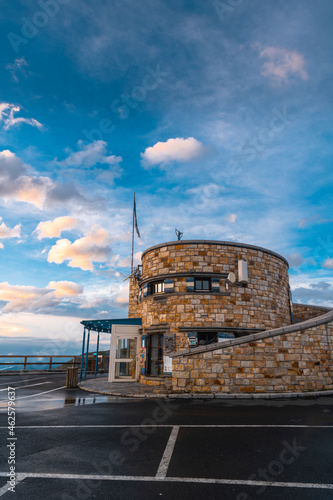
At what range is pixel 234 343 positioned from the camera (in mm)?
11719

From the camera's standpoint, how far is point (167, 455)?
16.9 feet

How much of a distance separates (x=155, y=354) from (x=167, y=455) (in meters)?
10.5

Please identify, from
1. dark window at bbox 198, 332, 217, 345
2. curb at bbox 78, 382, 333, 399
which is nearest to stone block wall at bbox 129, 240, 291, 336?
dark window at bbox 198, 332, 217, 345

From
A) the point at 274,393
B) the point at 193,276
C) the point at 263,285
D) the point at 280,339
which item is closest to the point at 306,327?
the point at 280,339

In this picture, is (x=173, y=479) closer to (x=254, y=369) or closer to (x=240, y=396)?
(x=240, y=396)

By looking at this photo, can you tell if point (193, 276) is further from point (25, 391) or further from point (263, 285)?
point (25, 391)

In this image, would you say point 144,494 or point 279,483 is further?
point 279,483

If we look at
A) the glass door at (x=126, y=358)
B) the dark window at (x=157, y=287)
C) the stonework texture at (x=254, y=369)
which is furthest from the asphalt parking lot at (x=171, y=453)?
the dark window at (x=157, y=287)

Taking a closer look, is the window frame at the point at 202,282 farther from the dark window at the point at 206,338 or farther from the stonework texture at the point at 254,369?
the stonework texture at the point at 254,369

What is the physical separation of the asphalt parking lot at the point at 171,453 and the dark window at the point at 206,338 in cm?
542

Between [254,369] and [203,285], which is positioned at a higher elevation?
[203,285]

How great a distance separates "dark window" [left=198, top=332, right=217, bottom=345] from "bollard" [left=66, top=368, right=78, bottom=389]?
235 inches

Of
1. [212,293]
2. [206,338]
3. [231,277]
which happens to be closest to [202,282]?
[212,293]

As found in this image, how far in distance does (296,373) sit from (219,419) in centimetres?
543
